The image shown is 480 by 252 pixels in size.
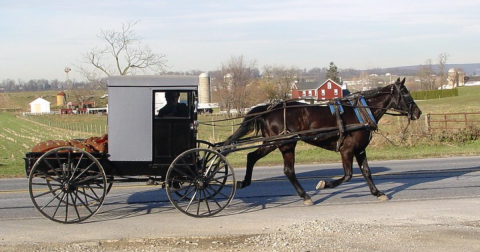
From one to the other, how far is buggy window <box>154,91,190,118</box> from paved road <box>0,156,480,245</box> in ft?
5.72

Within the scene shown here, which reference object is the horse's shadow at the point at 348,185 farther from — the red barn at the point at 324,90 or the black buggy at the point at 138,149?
the red barn at the point at 324,90

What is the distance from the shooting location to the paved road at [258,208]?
9.02 m

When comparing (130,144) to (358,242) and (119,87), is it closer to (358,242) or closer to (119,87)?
(119,87)

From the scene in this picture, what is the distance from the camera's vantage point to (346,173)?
36.1 feet

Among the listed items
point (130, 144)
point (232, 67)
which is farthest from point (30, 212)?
point (232, 67)

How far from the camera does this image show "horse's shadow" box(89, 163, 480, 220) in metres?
10.8

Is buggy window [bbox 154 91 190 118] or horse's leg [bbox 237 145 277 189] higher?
buggy window [bbox 154 91 190 118]

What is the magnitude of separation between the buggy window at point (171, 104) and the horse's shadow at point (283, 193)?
6.02 feet

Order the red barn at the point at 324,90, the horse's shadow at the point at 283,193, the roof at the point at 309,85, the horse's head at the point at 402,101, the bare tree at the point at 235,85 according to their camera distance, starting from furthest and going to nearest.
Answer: the roof at the point at 309,85 → the red barn at the point at 324,90 → the bare tree at the point at 235,85 → the horse's head at the point at 402,101 → the horse's shadow at the point at 283,193

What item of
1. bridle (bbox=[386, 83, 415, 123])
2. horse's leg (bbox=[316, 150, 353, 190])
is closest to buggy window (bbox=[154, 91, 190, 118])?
horse's leg (bbox=[316, 150, 353, 190])

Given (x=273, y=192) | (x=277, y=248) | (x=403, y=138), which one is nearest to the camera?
(x=277, y=248)

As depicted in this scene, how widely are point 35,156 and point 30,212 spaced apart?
143cm

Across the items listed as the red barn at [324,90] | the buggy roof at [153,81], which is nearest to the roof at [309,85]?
the red barn at [324,90]

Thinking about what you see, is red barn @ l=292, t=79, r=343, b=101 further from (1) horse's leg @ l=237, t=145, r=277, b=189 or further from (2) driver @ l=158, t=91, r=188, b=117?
(2) driver @ l=158, t=91, r=188, b=117
